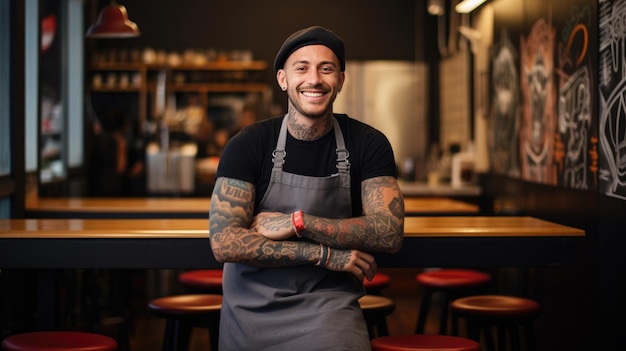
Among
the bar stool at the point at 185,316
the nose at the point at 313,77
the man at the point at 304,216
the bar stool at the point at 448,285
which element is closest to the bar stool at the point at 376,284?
the bar stool at the point at 448,285

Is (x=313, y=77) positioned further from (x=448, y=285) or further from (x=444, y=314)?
(x=444, y=314)

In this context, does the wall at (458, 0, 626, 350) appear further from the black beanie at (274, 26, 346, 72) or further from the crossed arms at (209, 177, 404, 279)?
the black beanie at (274, 26, 346, 72)

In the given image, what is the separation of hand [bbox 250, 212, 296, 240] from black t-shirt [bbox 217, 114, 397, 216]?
83mm

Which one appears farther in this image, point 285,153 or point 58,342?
point 58,342

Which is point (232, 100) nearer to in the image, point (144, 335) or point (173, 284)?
point (173, 284)

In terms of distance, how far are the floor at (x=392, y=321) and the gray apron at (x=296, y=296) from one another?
2.83m

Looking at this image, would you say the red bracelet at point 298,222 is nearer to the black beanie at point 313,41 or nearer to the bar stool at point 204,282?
the black beanie at point 313,41

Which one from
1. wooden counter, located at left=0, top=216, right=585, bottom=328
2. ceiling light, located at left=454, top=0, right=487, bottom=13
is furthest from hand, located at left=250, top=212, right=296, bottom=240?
ceiling light, located at left=454, top=0, right=487, bottom=13

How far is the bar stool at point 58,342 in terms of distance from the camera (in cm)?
307

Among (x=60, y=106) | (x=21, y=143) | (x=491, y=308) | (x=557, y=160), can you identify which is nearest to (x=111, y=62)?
(x=60, y=106)

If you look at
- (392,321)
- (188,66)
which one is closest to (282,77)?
(392,321)

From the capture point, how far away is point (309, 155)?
2.90 meters

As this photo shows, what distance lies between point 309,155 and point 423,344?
0.78m

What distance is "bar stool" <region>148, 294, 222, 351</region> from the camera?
3.63 m
